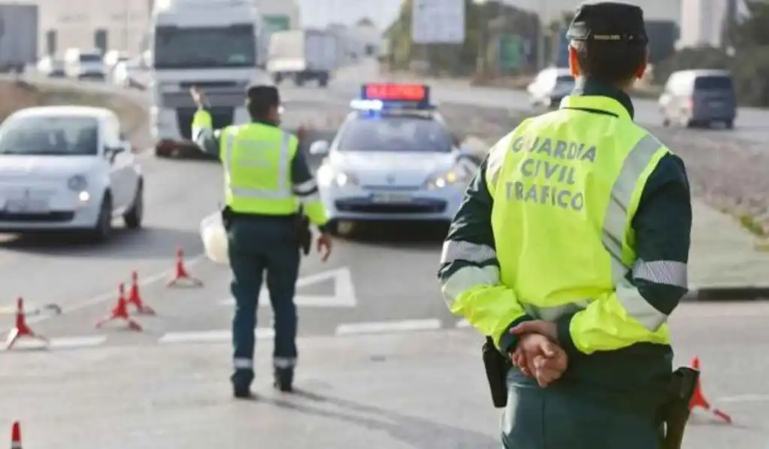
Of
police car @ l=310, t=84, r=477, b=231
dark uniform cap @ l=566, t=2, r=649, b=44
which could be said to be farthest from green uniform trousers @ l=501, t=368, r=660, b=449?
police car @ l=310, t=84, r=477, b=231

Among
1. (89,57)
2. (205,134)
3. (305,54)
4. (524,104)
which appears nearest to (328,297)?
(205,134)

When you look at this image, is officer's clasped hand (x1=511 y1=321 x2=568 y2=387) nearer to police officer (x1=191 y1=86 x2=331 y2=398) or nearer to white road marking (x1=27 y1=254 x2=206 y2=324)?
police officer (x1=191 y1=86 x2=331 y2=398)

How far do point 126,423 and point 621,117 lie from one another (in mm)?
5769

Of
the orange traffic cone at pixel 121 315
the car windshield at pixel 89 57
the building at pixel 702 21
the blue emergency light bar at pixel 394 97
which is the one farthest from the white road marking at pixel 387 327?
the car windshield at pixel 89 57

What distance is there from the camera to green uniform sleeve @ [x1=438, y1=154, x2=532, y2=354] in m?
4.30

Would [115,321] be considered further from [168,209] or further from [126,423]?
[168,209]

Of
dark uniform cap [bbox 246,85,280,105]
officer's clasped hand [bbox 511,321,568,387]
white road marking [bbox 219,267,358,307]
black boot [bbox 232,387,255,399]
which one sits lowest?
white road marking [bbox 219,267,358,307]

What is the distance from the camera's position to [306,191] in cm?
1017

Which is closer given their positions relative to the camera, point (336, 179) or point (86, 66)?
point (336, 179)

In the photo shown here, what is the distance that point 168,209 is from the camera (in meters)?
24.8

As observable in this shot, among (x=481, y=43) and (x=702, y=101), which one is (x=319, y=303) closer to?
(x=702, y=101)

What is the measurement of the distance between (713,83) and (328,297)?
121ft

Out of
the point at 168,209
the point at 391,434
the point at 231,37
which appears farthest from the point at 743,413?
the point at 231,37

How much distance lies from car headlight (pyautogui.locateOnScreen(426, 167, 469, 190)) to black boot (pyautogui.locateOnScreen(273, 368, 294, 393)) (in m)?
9.22
